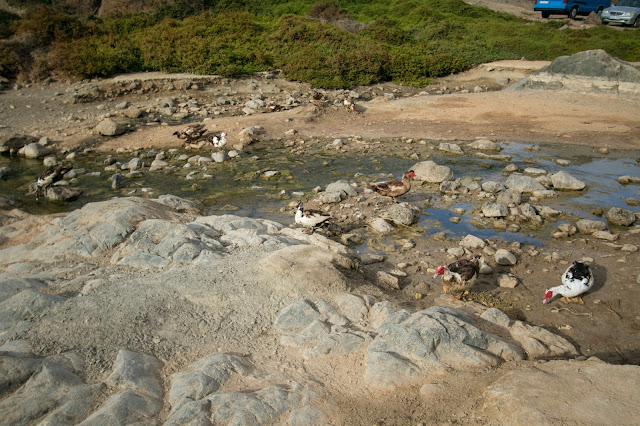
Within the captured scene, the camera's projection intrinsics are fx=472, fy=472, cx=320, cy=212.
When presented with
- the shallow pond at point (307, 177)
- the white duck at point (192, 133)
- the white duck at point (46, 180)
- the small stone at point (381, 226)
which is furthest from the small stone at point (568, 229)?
the white duck at point (46, 180)

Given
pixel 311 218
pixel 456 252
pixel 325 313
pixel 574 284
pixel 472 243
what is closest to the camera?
pixel 325 313

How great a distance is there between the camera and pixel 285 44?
2777cm

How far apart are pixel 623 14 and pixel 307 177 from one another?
36046 millimetres

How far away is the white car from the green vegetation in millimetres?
4143

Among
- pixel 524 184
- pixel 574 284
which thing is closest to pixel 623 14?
pixel 524 184

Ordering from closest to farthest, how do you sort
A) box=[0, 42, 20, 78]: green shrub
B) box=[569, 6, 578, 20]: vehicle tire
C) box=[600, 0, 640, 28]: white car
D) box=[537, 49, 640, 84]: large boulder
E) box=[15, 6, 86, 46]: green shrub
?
box=[537, 49, 640, 84]: large boulder
box=[0, 42, 20, 78]: green shrub
box=[15, 6, 86, 46]: green shrub
box=[600, 0, 640, 28]: white car
box=[569, 6, 578, 20]: vehicle tire

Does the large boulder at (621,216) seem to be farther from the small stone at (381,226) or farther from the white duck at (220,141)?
the white duck at (220,141)

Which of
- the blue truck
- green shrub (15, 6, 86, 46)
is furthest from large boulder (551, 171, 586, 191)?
the blue truck

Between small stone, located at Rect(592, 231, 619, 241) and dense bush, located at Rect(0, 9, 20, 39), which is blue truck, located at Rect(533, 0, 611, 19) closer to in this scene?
small stone, located at Rect(592, 231, 619, 241)

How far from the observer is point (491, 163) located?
1410 centimetres

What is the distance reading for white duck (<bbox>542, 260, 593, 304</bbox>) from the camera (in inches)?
285

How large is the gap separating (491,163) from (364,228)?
600 cm

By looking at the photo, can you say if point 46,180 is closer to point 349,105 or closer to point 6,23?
point 349,105

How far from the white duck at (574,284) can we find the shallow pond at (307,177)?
2.17 m
